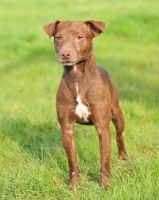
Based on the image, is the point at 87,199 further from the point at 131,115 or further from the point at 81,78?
the point at 131,115

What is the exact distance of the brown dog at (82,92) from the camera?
4652 millimetres

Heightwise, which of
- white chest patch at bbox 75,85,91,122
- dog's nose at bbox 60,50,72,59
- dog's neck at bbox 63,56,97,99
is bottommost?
white chest patch at bbox 75,85,91,122

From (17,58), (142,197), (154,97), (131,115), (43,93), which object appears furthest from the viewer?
(17,58)

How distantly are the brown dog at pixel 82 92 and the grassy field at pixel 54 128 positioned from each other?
0.28m

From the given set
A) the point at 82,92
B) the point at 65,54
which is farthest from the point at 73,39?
the point at 82,92

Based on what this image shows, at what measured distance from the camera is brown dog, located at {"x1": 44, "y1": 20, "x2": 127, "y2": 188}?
4.65 metres

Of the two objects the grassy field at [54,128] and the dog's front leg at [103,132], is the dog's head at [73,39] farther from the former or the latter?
the grassy field at [54,128]

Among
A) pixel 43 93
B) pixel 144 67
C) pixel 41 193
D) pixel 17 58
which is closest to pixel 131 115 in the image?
pixel 43 93

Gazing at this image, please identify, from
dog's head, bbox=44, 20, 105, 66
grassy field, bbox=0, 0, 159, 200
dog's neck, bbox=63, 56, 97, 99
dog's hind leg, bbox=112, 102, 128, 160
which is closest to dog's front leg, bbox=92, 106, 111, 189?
grassy field, bbox=0, 0, 159, 200

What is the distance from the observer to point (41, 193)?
4.46 meters

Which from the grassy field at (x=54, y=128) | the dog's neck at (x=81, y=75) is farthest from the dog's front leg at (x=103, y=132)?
the dog's neck at (x=81, y=75)

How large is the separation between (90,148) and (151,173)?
45.9 inches

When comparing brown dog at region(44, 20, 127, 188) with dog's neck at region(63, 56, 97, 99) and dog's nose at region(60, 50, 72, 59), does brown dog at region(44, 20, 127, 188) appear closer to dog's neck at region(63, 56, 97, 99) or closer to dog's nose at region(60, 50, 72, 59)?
dog's neck at region(63, 56, 97, 99)

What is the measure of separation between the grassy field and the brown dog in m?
0.28
